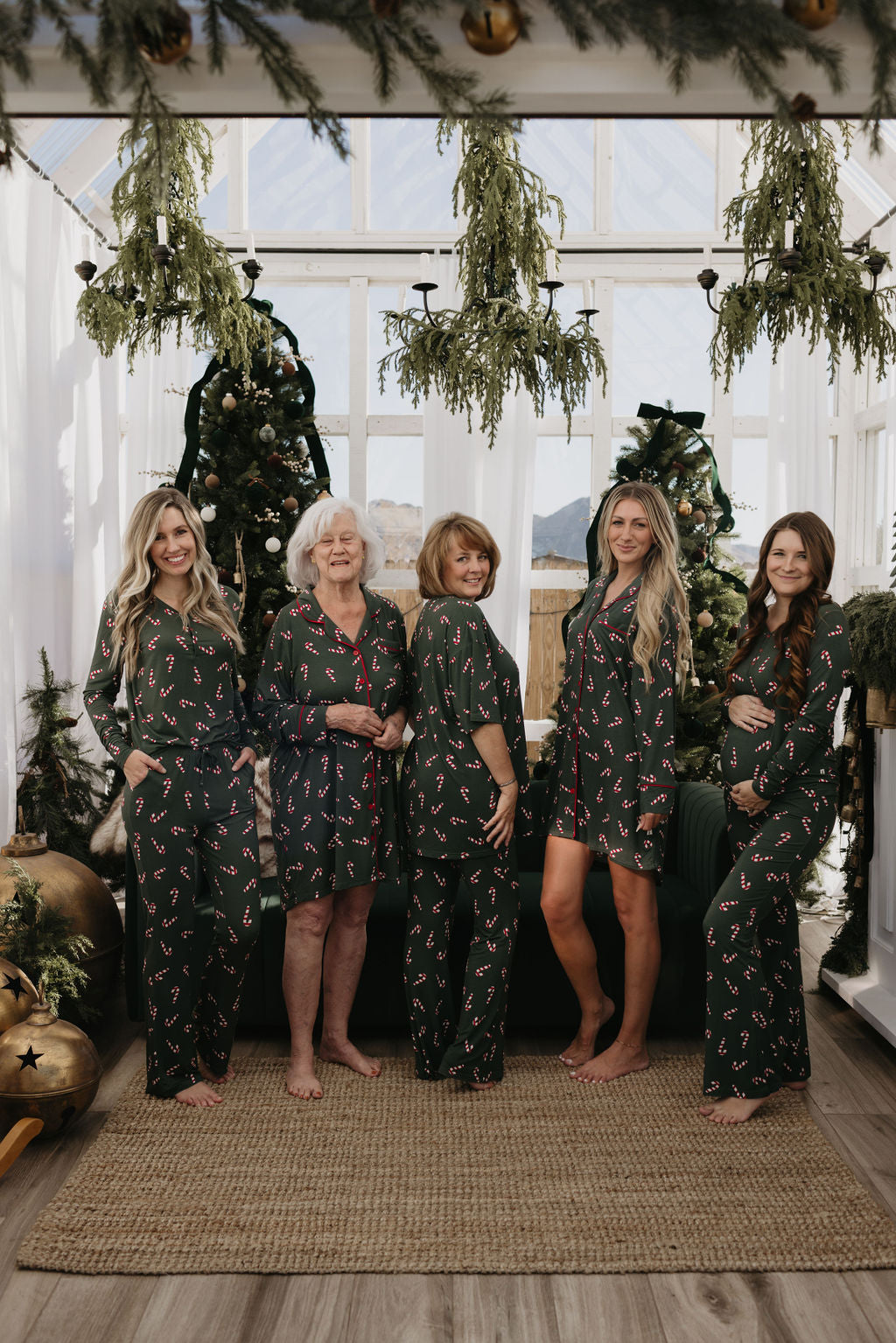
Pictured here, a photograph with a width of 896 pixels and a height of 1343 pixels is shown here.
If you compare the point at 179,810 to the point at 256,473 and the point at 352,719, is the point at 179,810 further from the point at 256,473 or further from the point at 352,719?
the point at 256,473

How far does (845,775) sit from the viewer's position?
12.6ft

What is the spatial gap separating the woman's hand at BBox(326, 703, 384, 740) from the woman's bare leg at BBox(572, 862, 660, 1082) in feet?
2.70

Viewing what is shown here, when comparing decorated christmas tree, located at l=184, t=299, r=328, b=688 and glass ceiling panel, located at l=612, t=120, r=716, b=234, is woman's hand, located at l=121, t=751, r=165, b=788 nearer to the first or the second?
decorated christmas tree, located at l=184, t=299, r=328, b=688

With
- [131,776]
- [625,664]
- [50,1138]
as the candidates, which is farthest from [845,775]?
[50,1138]

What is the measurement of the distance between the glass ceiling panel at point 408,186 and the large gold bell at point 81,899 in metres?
4.05

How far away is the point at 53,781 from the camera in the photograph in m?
4.31

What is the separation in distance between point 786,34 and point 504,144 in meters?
1.67

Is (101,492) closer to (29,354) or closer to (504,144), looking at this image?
(29,354)

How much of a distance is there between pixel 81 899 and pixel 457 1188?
1.65m

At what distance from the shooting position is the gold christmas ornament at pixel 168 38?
58.9 inches

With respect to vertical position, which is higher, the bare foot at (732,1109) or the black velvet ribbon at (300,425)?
the black velvet ribbon at (300,425)

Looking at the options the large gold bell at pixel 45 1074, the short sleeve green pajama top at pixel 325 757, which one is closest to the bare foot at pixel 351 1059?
the short sleeve green pajama top at pixel 325 757

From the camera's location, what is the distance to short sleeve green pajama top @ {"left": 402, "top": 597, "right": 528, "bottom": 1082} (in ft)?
9.98

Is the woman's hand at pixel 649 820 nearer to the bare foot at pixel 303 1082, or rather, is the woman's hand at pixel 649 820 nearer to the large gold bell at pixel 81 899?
the bare foot at pixel 303 1082
